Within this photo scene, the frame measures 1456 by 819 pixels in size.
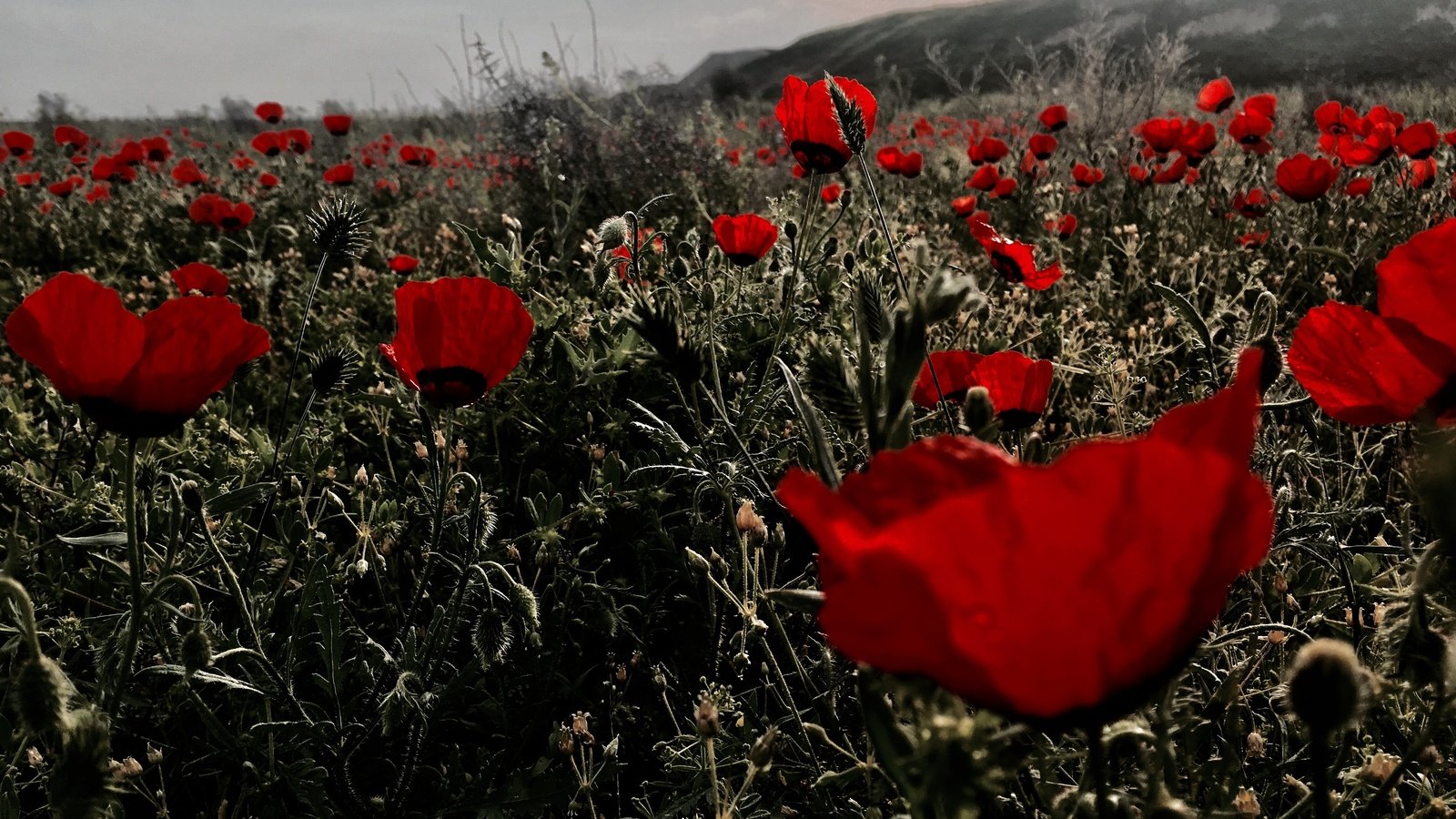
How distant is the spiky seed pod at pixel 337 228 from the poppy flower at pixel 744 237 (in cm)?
89

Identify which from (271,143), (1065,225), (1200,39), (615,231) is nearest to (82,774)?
(615,231)

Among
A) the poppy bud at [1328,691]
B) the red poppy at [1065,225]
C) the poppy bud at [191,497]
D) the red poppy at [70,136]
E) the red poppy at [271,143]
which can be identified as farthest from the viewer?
the red poppy at [70,136]

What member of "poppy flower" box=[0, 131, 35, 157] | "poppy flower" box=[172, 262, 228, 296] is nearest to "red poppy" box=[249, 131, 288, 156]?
"poppy flower" box=[0, 131, 35, 157]

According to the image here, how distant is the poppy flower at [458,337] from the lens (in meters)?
1.33

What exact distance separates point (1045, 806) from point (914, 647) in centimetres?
70

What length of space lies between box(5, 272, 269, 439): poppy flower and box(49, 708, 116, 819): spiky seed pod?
0.44 meters

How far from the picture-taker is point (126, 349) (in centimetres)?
104

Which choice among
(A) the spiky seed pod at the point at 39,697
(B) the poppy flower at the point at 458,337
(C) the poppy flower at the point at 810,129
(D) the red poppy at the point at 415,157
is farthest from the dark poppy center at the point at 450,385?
(D) the red poppy at the point at 415,157

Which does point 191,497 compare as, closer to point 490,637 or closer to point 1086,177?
point 490,637

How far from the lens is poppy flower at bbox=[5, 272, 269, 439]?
3.32 ft

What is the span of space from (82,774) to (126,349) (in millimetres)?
509

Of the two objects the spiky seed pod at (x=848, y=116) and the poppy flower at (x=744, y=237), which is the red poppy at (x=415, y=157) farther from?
the spiky seed pod at (x=848, y=116)

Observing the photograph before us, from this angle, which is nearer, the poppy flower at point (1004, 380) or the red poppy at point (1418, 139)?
the poppy flower at point (1004, 380)

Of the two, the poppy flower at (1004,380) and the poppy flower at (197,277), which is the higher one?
the poppy flower at (197,277)
